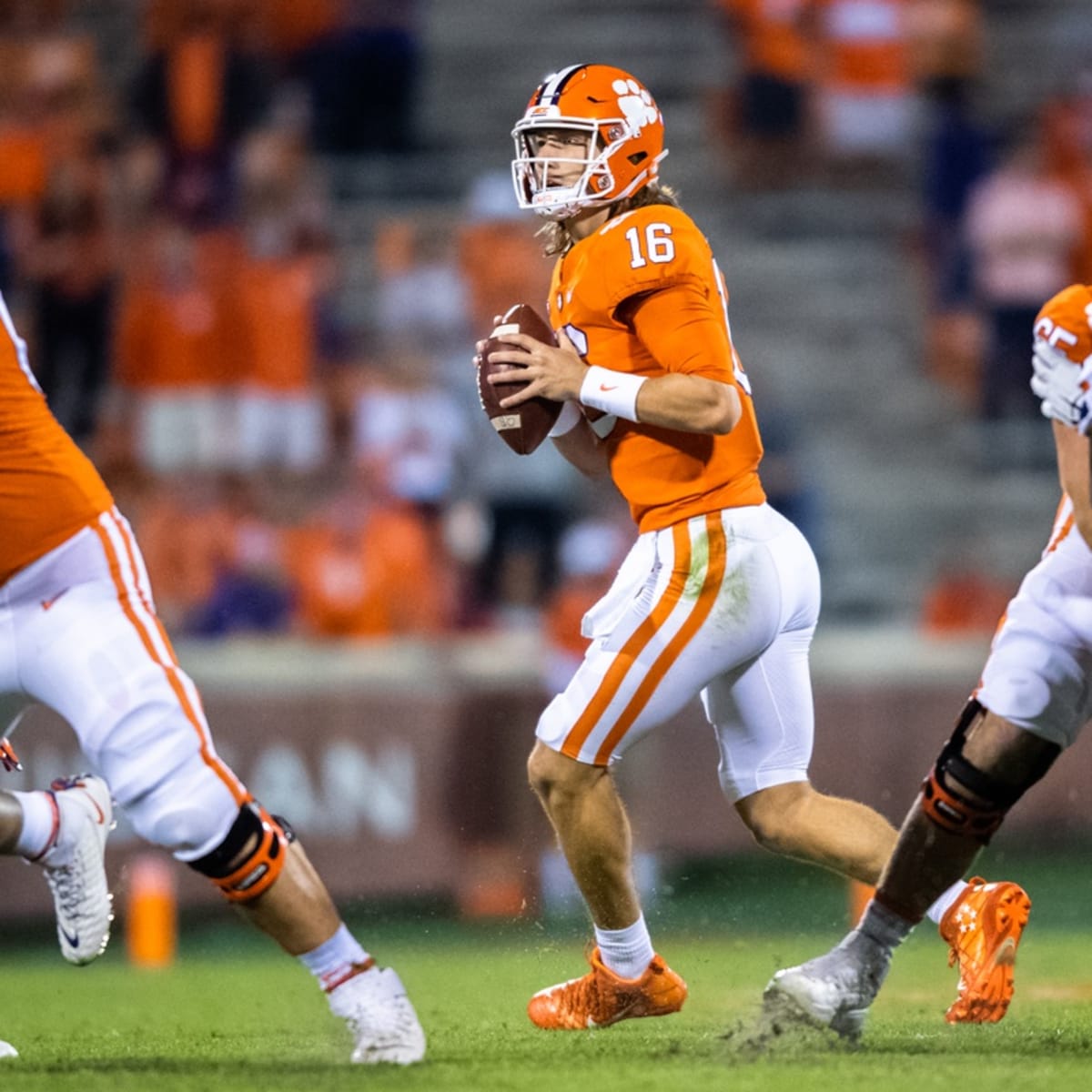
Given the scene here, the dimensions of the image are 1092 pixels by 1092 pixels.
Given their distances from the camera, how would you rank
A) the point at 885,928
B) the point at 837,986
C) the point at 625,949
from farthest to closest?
the point at 625,949, the point at 885,928, the point at 837,986

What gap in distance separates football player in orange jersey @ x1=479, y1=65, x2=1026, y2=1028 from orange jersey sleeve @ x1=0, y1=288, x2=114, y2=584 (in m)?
1.13

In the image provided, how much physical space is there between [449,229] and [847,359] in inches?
95.4

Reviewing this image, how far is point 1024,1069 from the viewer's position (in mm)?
4918

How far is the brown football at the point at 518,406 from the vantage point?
221 inches

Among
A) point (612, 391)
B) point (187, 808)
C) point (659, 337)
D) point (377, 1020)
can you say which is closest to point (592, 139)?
point (659, 337)

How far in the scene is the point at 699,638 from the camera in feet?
17.9

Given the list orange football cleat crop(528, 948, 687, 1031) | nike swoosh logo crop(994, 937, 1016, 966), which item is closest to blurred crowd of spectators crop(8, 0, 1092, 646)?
orange football cleat crop(528, 948, 687, 1031)

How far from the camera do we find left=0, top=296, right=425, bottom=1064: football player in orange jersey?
482 centimetres

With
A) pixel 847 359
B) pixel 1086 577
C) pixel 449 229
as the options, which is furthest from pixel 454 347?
pixel 1086 577

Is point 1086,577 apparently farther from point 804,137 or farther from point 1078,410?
point 804,137

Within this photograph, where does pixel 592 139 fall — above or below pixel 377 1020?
above

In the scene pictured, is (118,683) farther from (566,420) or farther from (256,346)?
(256,346)

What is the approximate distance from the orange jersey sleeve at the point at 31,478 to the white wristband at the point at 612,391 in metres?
1.19

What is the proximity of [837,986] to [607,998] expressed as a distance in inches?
26.2
